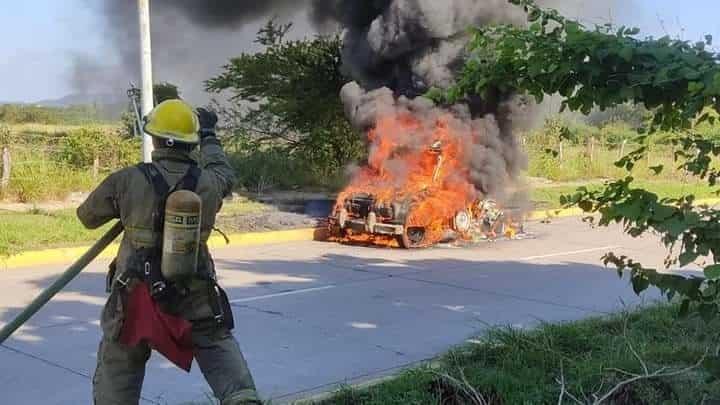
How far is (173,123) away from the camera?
3.48 m

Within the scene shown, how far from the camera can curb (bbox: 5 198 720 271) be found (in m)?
9.61

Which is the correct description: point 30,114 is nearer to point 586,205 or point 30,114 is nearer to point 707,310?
point 586,205

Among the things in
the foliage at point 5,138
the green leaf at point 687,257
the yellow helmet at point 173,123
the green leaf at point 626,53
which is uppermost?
the foliage at point 5,138

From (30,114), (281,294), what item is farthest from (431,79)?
(30,114)

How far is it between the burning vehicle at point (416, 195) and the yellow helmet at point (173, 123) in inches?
320

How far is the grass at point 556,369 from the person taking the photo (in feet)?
14.7

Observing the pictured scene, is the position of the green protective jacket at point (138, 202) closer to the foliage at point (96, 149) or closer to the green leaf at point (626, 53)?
the green leaf at point (626, 53)

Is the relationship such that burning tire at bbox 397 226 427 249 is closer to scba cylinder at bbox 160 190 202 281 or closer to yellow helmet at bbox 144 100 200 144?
yellow helmet at bbox 144 100 200 144

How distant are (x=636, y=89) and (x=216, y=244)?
29.8ft

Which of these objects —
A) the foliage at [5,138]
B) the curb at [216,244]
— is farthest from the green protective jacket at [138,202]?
the foliage at [5,138]

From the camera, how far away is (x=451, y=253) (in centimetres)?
1140

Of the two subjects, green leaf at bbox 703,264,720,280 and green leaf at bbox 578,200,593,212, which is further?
green leaf at bbox 578,200,593,212

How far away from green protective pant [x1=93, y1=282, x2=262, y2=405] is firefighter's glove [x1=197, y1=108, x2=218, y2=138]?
0.87 m

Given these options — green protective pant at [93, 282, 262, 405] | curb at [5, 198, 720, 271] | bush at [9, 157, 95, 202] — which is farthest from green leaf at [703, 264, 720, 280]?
bush at [9, 157, 95, 202]
